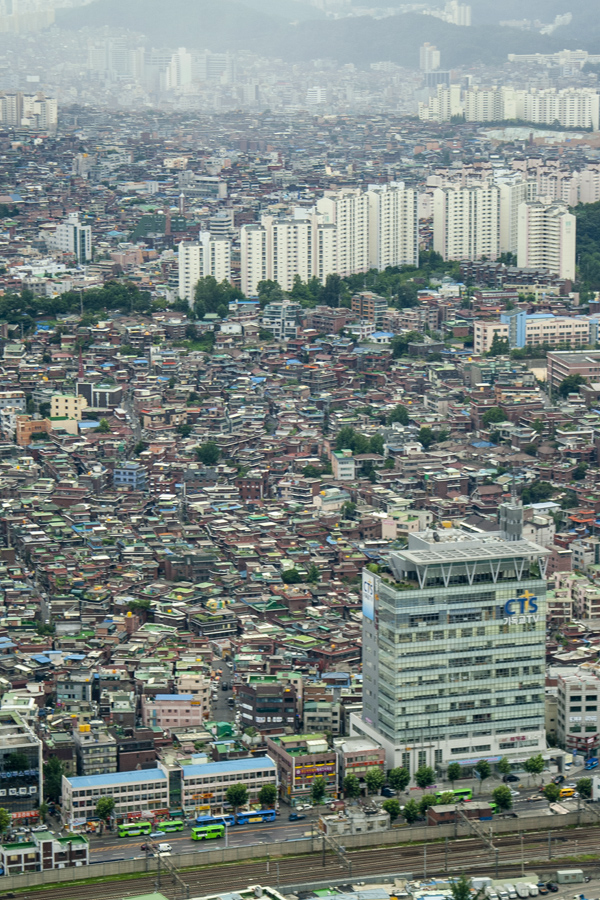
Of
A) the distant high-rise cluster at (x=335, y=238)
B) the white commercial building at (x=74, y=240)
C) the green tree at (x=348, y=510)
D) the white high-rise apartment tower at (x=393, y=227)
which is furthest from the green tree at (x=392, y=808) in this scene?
the white commercial building at (x=74, y=240)

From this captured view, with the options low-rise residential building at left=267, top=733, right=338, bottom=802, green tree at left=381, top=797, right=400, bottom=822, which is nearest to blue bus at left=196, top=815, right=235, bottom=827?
low-rise residential building at left=267, top=733, right=338, bottom=802

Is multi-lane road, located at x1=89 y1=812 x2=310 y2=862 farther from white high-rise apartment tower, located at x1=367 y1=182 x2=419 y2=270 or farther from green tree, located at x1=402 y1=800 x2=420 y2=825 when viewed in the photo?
white high-rise apartment tower, located at x1=367 y1=182 x2=419 y2=270

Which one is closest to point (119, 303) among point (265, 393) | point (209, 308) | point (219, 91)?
point (209, 308)

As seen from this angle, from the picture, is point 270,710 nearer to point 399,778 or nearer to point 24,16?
point 399,778

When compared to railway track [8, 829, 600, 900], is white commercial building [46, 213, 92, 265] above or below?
above

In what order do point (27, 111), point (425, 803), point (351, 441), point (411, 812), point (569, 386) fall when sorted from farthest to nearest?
point (27, 111)
point (569, 386)
point (351, 441)
point (425, 803)
point (411, 812)

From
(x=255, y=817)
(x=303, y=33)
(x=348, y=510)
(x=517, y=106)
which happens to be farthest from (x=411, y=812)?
(x=303, y=33)
